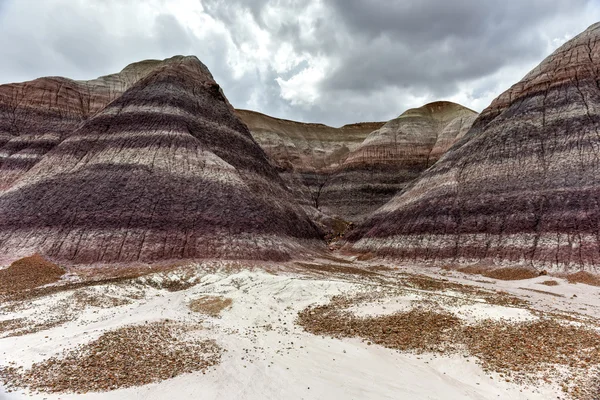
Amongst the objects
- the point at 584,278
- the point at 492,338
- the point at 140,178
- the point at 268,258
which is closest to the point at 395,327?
the point at 492,338

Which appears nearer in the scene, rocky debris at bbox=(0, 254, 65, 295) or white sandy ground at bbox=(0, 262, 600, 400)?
white sandy ground at bbox=(0, 262, 600, 400)

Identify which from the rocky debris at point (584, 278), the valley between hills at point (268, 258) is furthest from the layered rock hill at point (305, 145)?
the rocky debris at point (584, 278)

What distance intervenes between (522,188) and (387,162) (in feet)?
145

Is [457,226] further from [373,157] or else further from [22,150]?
[22,150]

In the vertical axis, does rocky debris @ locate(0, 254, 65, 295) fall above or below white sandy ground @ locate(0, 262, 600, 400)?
below

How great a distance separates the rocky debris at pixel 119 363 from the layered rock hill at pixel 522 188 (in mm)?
29781

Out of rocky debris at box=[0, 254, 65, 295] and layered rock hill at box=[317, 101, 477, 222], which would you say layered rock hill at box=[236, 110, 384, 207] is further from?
rocky debris at box=[0, 254, 65, 295]

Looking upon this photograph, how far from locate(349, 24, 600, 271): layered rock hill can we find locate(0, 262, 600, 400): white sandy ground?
20.4 m

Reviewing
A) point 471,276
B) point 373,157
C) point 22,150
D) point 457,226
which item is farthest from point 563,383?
point 373,157

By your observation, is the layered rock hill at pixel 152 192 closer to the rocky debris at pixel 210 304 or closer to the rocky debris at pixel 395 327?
the rocky debris at pixel 210 304

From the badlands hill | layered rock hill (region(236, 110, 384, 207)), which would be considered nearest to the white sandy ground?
the badlands hill

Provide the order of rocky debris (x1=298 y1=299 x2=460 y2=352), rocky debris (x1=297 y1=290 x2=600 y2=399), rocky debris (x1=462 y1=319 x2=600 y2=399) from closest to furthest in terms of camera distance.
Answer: rocky debris (x1=462 y1=319 x2=600 y2=399)
rocky debris (x1=297 y1=290 x2=600 y2=399)
rocky debris (x1=298 y1=299 x2=460 y2=352)

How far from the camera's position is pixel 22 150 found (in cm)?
4438

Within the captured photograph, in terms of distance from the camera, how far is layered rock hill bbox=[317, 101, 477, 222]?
73938 mm
